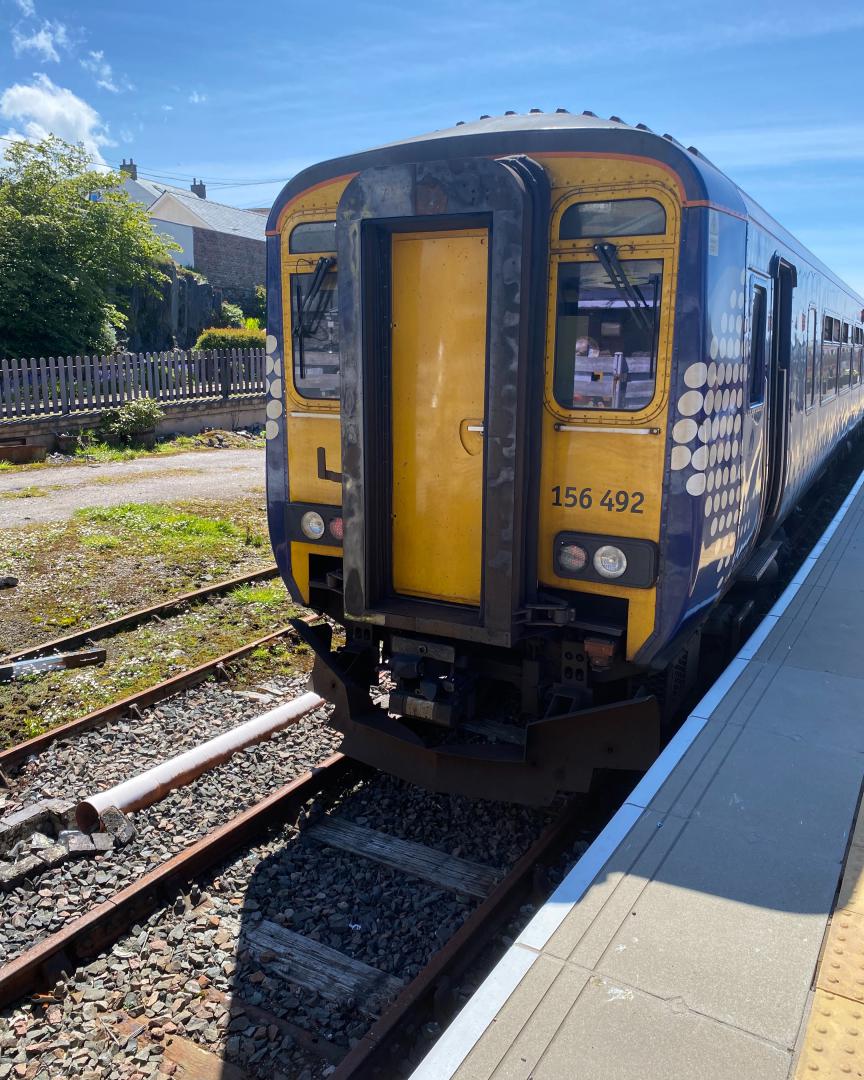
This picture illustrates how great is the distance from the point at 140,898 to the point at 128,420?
15.8 meters

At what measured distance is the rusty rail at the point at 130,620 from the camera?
7426 mm

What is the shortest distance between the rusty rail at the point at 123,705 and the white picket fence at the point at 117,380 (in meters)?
12.4

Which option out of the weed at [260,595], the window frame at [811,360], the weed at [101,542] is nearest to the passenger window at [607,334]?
the window frame at [811,360]

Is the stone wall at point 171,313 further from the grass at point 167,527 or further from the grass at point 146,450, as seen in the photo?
the grass at point 167,527

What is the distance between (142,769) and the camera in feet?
18.6

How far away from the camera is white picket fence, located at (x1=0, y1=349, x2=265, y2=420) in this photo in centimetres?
1773

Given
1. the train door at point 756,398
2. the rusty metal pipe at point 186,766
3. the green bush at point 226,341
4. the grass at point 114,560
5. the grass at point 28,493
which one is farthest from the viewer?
the green bush at point 226,341

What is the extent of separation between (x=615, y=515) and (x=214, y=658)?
4224 mm

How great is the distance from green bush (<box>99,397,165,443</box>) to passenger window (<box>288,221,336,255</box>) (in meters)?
14.6

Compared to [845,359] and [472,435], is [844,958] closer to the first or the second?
[472,435]

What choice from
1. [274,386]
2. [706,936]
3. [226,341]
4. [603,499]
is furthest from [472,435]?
[226,341]

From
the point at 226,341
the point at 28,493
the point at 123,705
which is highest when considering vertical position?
the point at 226,341

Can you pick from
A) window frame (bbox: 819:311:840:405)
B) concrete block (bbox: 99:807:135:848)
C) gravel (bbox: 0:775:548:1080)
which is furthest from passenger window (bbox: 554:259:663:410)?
window frame (bbox: 819:311:840:405)

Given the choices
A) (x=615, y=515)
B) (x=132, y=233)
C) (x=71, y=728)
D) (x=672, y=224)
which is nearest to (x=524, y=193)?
(x=672, y=224)
